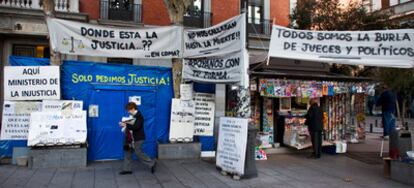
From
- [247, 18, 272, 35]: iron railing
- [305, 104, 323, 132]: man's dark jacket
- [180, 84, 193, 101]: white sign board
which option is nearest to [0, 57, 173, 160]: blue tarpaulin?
[180, 84, 193, 101]: white sign board

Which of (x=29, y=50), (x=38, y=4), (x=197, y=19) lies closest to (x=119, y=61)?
(x=29, y=50)

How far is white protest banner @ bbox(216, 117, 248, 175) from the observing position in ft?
25.6

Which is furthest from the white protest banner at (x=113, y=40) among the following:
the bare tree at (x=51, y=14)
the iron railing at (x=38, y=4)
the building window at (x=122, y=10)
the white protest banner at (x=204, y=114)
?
the building window at (x=122, y=10)

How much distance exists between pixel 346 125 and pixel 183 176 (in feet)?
23.7

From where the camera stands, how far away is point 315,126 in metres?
10.6

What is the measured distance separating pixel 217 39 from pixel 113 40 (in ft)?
8.94

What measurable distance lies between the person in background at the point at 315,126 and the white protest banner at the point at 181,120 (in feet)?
11.9

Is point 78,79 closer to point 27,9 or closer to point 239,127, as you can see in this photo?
point 239,127

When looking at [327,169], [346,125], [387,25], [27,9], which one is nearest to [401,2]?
[387,25]

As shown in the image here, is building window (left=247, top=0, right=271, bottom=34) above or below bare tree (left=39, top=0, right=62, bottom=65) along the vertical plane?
above

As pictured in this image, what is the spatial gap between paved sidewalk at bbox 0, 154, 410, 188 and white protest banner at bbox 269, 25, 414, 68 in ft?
8.92

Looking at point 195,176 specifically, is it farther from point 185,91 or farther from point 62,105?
point 62,105

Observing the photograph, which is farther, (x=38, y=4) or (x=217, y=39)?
(x=38, y=4)

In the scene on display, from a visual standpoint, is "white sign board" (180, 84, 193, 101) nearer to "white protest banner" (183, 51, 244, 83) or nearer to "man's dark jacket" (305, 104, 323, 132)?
"white protest banner" (183, 51, 244, 83)
